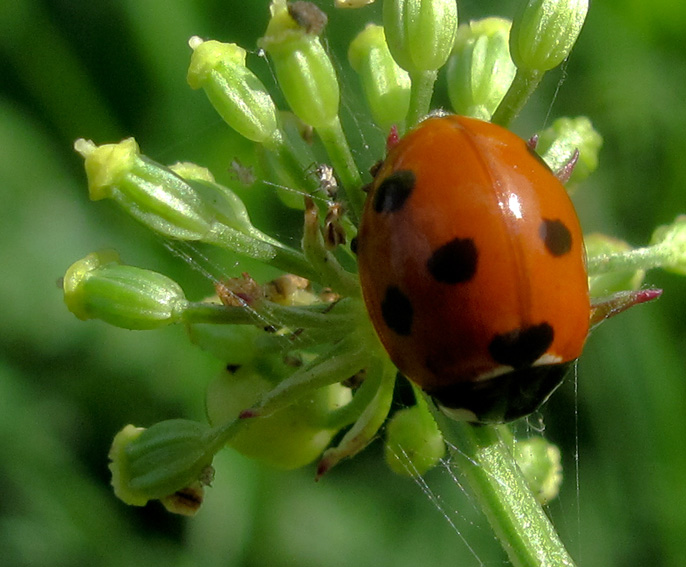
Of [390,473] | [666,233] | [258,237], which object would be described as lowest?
[390,473]

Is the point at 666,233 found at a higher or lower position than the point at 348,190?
lower

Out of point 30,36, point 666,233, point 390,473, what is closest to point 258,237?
point 666,233

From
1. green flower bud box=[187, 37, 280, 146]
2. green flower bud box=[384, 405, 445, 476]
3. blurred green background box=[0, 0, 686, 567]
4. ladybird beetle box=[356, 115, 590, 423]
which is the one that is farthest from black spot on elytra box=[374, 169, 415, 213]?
blurred green background box=[0, 0, 686, 567]

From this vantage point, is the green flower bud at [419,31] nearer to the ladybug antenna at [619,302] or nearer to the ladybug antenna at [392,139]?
the ladybug antenna at [392,139]

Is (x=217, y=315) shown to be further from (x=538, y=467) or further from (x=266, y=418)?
(x=538, y=467)

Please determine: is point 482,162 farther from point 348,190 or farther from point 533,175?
point 348,190

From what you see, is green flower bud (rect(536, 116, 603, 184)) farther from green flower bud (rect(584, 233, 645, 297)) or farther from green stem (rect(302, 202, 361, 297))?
green stem (rect(302, 202, 361, 297))
